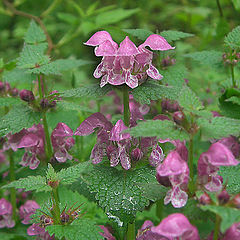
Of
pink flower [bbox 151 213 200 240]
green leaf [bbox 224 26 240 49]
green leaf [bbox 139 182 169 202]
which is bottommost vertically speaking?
green leaf [bbox 139 182 169 202]

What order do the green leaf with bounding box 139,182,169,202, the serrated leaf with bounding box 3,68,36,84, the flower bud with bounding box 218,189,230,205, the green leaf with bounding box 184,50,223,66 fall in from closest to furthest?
the flower bud with bounding box 218,189,230,205
the green leaf with bounding box 139,182,169,202
the serrated leaf with bounding box 3,68,36,84
the green leaf with bounding box 184,50,223,66

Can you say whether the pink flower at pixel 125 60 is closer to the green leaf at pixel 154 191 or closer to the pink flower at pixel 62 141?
the green leaf at pixel 154 191

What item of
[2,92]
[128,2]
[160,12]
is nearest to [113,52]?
[2,92]

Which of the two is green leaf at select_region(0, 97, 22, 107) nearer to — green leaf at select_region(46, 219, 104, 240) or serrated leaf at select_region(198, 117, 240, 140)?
green leaf at select_region(46, 219, 104, 240)

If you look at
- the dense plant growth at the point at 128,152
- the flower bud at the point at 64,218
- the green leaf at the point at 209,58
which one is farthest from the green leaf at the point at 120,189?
the green leaf at the point at 209,58

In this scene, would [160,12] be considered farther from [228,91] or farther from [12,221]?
[12,221]

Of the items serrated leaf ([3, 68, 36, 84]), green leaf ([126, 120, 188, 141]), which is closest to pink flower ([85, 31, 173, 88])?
green leaf ([126, 120, 188, 141])
